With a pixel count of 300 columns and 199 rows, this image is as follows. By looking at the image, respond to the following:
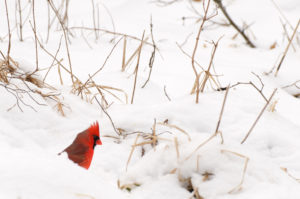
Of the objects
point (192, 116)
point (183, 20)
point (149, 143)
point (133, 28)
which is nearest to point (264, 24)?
point (183, 20)

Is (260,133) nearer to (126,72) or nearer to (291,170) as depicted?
(291,170)

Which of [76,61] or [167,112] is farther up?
[167,112]

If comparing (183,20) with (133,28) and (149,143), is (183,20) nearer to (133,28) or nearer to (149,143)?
(133,28)

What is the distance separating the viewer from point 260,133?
1942mm

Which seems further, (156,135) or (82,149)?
(156,135)

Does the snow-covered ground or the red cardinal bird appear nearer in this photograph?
the snow-covered ground

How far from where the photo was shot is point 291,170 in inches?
69.3

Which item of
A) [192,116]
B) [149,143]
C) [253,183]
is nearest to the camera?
[253,183]

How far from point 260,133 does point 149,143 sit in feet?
1.66

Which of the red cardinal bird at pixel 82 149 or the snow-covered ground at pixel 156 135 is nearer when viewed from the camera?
the snow-covered ground at pixel 156 135

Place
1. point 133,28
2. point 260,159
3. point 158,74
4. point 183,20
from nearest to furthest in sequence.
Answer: point 260,159, point 158,74, point 133,28, point 183,20

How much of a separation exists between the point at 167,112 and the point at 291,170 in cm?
61

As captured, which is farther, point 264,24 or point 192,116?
point 264,24

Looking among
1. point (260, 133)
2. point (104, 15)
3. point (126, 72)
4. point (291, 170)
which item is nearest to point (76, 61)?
point (126, 72)
